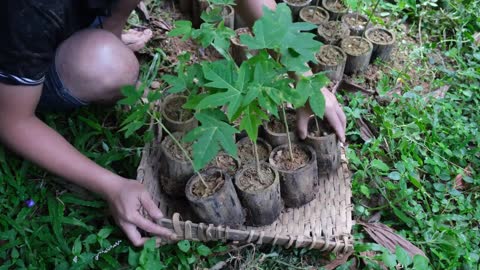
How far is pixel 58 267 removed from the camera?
152 cm

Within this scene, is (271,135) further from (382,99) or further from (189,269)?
(382,99)

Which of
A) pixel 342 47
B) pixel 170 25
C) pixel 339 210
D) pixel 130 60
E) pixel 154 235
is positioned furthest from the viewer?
pixel 170 25

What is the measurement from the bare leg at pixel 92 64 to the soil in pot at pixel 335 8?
3.27 feet

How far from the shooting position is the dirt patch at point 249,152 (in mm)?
1556

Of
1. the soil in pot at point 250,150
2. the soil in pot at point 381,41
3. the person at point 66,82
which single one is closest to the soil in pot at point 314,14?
the soil in pot at point 381,41

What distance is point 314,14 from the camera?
2154mm

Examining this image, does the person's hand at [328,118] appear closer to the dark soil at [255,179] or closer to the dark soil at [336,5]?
the dark soil at [255,179]

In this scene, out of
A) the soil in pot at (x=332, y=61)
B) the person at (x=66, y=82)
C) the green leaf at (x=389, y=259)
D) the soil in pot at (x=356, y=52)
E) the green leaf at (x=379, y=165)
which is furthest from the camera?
the soil in pot at (x=356, y=52)

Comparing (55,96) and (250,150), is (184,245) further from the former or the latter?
(55,96)

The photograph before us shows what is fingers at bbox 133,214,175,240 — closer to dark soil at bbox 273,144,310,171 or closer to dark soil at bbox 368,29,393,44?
dark soil at bbox 273,144,310,171

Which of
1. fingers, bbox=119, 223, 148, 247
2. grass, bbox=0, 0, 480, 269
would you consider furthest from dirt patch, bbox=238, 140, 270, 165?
fingers, bbox=119, 223, 148, 247

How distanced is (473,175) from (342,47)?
0.73m

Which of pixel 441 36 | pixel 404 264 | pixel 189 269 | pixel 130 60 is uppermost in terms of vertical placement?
pixel 130 60

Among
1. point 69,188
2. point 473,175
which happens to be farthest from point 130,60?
point 473,175
